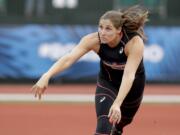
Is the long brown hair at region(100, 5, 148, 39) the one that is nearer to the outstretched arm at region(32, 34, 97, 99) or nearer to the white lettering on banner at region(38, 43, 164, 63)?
the outstretched arm at region(32, 34, 97, 99)

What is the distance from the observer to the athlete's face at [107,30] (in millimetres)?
7250

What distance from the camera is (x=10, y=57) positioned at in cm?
1834

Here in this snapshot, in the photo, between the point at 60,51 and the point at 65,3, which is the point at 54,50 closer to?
the point at 60,51

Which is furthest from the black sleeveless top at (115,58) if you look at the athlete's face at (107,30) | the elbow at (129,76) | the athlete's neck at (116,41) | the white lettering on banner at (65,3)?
the white lettering on banner at (65,3)

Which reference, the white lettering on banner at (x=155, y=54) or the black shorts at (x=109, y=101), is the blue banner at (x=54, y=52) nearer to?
the white lettering on banner at (x=155, y=54)

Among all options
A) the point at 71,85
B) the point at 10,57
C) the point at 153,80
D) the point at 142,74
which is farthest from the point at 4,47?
the point at 142,74

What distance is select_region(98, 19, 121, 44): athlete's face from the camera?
725 cm

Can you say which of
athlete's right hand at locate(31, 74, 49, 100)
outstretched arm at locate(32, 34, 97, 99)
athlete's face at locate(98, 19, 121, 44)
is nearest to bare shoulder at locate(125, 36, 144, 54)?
athlete's face at locate(98, 19, 121, 44)

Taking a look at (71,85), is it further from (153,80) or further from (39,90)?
(39,90)

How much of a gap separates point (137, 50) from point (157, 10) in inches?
576

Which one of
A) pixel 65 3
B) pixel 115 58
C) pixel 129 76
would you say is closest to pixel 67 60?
pixel 115 58

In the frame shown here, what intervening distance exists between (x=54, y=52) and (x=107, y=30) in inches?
438

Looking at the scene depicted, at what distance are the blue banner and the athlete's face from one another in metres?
10.9

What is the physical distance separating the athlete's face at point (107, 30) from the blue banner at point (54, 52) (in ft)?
35.7
